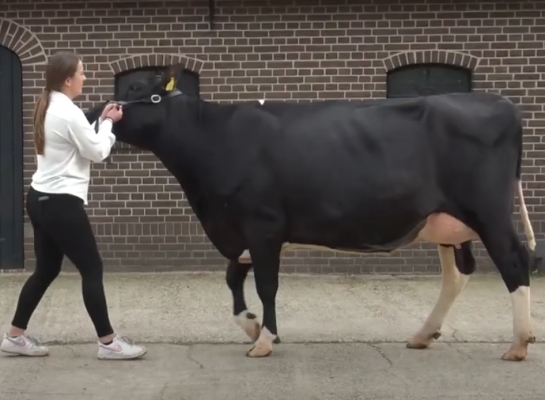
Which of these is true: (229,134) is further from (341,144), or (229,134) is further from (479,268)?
(479,268)

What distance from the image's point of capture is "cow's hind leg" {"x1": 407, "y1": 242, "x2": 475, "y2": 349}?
20.5 ft

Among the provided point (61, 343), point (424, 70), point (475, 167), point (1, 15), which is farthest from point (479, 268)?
point (1, 15)

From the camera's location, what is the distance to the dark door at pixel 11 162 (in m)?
9.50

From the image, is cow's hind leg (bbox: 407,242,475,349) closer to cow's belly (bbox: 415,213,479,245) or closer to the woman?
cow's belly (bbox: 415,213,479,245)

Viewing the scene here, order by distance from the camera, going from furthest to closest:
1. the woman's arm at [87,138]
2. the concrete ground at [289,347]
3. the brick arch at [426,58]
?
the brick arch at [426,58]
the woman's arm at [87,138]
the concrete ground at [289,347]

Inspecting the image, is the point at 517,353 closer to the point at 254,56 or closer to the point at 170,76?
the point at 170,76

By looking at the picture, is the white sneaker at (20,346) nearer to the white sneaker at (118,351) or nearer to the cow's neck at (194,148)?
the white sneaker at (118,351)

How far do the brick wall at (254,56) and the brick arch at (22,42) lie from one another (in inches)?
0.4

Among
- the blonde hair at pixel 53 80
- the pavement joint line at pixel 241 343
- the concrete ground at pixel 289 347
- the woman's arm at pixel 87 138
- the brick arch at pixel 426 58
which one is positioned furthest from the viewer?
the brick arch at pixel 426 58

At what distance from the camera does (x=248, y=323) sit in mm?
6234

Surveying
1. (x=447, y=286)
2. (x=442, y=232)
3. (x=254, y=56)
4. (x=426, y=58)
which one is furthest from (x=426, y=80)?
(x=442, y=232)

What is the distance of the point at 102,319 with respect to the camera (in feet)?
19.0

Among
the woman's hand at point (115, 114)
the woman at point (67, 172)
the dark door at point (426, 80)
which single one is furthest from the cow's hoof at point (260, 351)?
the dark door at point (426, 80)

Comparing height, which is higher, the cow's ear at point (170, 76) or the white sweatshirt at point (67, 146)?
the cow's ear at point (170, 76)
